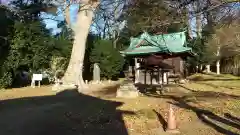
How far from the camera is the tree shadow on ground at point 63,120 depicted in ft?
34.4

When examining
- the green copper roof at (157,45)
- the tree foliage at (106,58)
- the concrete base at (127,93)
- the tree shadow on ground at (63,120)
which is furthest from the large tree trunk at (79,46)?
the tree shadow on ground at (63,120)

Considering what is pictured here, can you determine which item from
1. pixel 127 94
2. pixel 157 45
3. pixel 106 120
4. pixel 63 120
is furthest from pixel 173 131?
pixel 157 45

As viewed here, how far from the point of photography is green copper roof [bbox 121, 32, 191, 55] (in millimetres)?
33000

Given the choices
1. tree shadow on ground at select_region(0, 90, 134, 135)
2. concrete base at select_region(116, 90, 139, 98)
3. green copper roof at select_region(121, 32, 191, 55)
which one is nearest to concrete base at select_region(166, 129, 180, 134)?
tree shadow on ground at select_region(0, 90, 134, 135)

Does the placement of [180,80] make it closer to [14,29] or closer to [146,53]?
[146,53]

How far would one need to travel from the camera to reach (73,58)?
26.3 m

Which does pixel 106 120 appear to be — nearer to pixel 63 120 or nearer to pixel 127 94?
pixel 63 120

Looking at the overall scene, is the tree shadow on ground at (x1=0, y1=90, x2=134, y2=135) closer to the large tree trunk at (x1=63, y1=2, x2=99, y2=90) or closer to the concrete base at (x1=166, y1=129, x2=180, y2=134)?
the concrete base at (x1=166, y1=129, x2=180, y2=134)

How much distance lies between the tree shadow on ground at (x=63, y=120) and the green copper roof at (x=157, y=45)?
17896 millimetres

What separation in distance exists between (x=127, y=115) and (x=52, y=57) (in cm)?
1956

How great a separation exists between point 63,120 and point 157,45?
2227cm

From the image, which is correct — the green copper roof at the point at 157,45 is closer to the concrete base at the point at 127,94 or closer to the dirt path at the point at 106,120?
the concrete base at the point at 127,94

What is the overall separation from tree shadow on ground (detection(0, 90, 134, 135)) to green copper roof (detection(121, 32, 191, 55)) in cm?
1790

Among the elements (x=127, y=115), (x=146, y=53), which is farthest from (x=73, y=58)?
(x=127, y=115)
